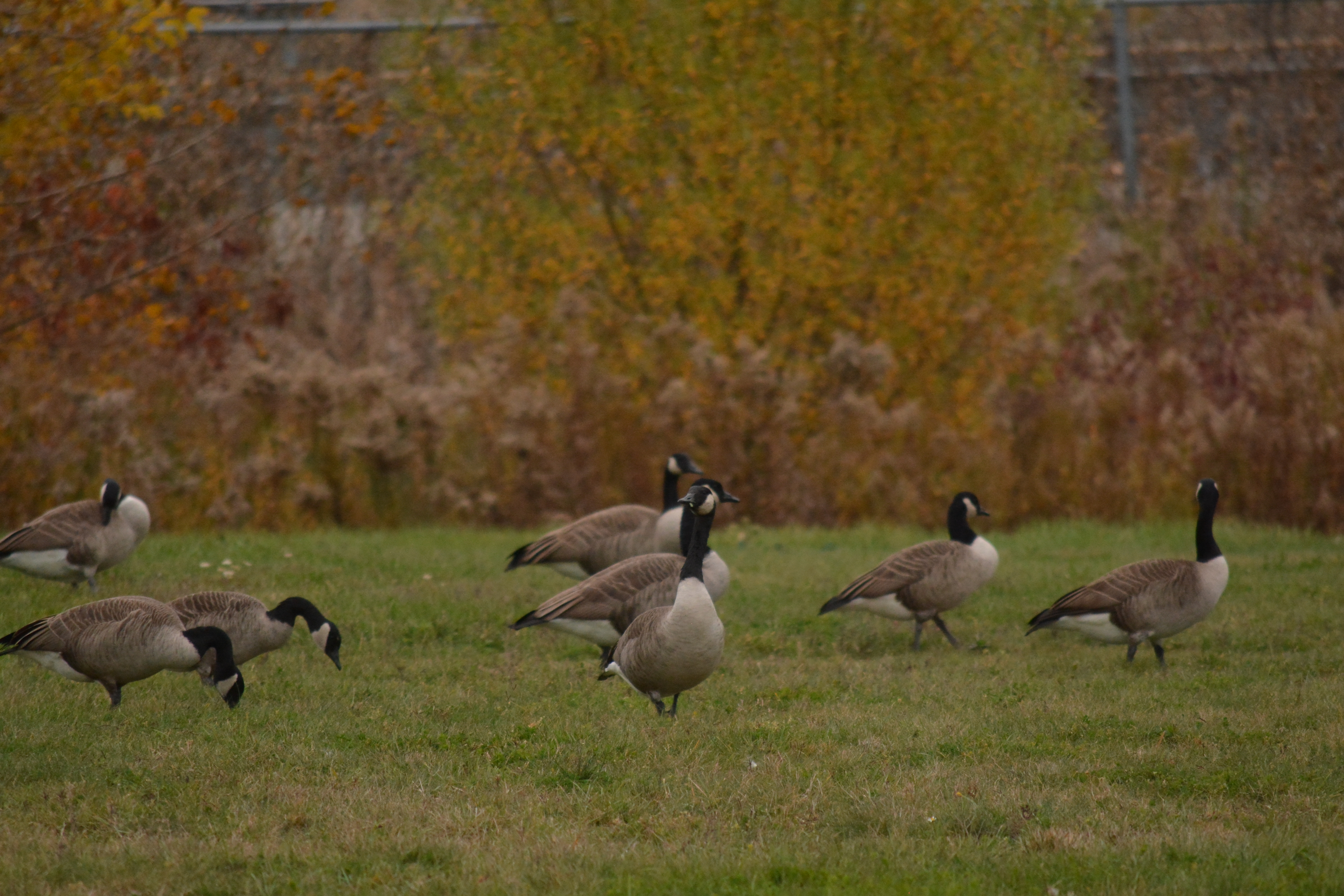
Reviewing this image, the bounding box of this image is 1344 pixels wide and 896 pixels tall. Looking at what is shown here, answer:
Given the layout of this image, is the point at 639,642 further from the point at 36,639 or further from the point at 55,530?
the point at 55,530

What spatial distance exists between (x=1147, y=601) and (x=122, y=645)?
6921mm

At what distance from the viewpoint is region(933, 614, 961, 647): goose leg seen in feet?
35.0

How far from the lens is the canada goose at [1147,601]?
31.2ft

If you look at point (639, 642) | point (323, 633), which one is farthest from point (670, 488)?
point (639, 642)

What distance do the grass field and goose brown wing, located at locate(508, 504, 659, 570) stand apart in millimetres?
438

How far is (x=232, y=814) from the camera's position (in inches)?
247

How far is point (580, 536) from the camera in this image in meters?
11.9

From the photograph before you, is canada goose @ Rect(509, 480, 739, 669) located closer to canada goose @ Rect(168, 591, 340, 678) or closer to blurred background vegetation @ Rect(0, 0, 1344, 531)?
canada goose @ Rect(168, 591, 340, 678)

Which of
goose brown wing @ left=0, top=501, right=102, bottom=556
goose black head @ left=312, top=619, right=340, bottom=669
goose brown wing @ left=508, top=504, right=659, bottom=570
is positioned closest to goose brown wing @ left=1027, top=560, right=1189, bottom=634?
goose brown wing @ left=508, top=504, right=659, bottom=570

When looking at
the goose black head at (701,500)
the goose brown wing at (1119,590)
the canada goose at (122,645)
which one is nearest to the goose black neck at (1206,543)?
the goose brown wing at (1119,590)

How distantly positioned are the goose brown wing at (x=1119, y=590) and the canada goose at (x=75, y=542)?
7530 mm

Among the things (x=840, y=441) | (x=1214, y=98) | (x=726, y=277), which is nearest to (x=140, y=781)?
(x=840, y=441)

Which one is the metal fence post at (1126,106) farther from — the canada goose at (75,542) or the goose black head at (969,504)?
the canada goose at (75,542)

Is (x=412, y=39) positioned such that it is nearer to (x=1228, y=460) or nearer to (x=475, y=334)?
(x=475, y=334)
